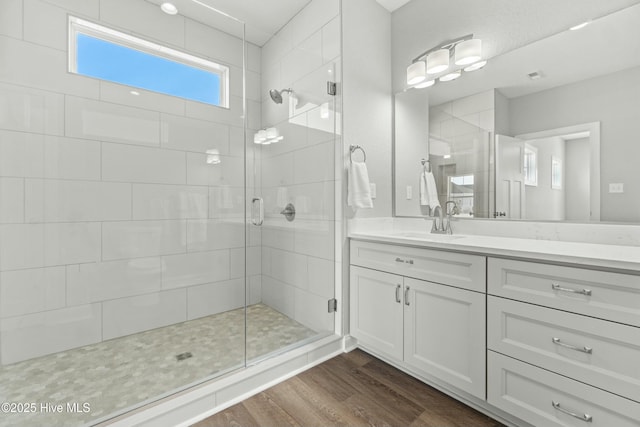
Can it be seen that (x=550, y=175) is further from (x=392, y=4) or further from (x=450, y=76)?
(x=392, y=4)

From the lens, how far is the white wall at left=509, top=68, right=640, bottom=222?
1.39m

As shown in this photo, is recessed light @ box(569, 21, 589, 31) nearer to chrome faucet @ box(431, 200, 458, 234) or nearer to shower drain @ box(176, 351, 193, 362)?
chrome faucet @ box(431, 200, 458, 234)

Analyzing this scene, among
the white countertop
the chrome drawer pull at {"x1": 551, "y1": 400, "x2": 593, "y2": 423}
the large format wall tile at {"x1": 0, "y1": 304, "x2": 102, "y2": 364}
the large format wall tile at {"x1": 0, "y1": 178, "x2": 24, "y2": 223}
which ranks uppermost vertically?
Result: the large format wall tile at {"x1": 0, "y1": 178, "x2": 24, "y2": 223}

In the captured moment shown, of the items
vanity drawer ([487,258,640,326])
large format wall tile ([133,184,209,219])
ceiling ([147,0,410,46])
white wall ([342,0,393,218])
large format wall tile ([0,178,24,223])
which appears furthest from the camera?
ceiling ([147,0,410,46])

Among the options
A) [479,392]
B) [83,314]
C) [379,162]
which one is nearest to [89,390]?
[83,314]

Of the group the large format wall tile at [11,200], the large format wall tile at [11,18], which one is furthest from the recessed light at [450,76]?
the large format wall tile at [11,200]

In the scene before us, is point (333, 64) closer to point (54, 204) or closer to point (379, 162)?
point (379, 162)

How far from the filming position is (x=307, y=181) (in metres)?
2.13

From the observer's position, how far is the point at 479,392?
136 cm

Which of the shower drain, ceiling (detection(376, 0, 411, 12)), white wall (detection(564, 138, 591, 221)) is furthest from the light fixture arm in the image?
the shower drain

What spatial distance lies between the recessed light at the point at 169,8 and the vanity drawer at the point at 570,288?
2.33m

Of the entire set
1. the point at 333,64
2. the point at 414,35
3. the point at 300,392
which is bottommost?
the point at 300,392

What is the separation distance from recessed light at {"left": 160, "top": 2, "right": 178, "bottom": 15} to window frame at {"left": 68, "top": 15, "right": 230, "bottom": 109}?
20cm

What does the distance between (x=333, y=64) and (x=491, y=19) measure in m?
1.06
